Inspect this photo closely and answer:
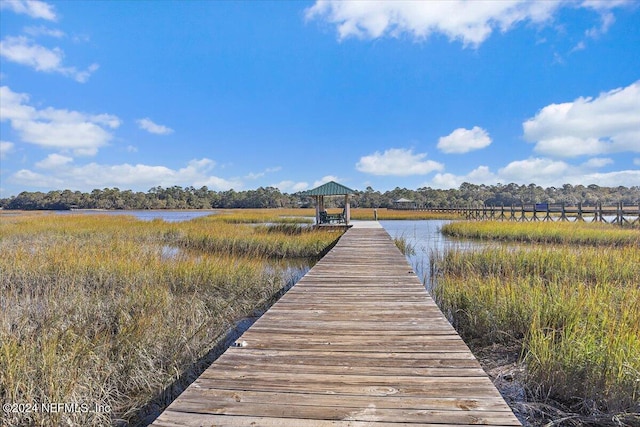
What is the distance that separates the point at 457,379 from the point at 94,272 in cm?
706

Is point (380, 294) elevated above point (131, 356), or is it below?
above

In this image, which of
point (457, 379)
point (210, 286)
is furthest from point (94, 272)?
point (457, 379)

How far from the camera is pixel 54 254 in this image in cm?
770

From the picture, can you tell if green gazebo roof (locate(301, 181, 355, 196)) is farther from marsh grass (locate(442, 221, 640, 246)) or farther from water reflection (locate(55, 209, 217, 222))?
water reflection (locate(55, 209, 217, 222))

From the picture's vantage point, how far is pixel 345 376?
225 centimetres

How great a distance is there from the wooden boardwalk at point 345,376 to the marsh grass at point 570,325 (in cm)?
106

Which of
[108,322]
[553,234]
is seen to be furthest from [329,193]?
[108,322]

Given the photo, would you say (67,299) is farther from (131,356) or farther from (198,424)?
(198,424)

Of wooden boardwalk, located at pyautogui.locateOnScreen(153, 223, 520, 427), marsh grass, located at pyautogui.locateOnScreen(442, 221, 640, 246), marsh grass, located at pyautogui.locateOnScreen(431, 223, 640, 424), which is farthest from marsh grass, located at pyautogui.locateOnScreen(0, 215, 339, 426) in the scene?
marsh grass, located at pyautogui.locateOnScreen(442, 221, 640, 246)

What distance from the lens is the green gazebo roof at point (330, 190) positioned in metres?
17.9

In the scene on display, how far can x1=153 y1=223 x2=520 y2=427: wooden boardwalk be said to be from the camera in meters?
1.81

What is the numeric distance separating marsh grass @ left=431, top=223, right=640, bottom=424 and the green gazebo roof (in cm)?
1041

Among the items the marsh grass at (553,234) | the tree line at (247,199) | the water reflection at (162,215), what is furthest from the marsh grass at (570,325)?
the tree line at (247,199)

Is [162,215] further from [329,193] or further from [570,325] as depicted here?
[570,325]
